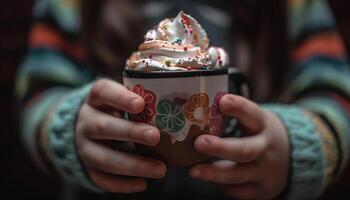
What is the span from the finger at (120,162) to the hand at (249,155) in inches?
1.5

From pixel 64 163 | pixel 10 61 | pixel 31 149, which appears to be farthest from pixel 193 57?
pixel 10 61

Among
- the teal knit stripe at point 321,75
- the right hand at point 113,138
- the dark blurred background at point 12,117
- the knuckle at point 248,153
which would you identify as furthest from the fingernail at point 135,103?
the dark blurred background at point 12,117

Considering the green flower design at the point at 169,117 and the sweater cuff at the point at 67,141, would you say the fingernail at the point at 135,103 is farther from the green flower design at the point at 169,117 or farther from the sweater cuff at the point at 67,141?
the sweater cuff at the point at 67,141

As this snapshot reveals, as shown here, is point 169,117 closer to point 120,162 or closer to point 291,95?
point 120,162

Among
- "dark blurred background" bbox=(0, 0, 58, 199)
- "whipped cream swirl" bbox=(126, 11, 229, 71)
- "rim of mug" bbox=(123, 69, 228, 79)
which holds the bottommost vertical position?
"dark blurred background" bbox=(0, 0, 58, 199)

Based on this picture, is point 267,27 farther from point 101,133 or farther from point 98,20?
point 101,133

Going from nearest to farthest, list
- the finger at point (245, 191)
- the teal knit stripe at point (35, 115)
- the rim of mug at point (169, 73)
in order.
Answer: the rim of mug at point (169, 73), the finger at point (245, 191), the teal knit stripe at point (35, 115)

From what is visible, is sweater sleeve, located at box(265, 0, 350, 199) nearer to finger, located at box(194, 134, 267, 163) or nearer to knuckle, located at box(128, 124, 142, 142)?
finger, located at box(194, 134, 267, 163)

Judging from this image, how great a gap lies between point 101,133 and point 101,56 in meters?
0.29

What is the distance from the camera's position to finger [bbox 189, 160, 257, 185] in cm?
38

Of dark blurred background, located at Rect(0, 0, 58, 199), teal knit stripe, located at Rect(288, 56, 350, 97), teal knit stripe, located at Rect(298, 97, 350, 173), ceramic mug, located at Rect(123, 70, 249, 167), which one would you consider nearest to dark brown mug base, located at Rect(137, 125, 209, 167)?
ceramic mug, located at Rect(123, 70, 249, 167)

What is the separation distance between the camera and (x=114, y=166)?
0.38 meters

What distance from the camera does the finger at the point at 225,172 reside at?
38cm

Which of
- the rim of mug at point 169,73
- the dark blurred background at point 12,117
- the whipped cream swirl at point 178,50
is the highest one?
the whipped cream swirl at point 178,50
